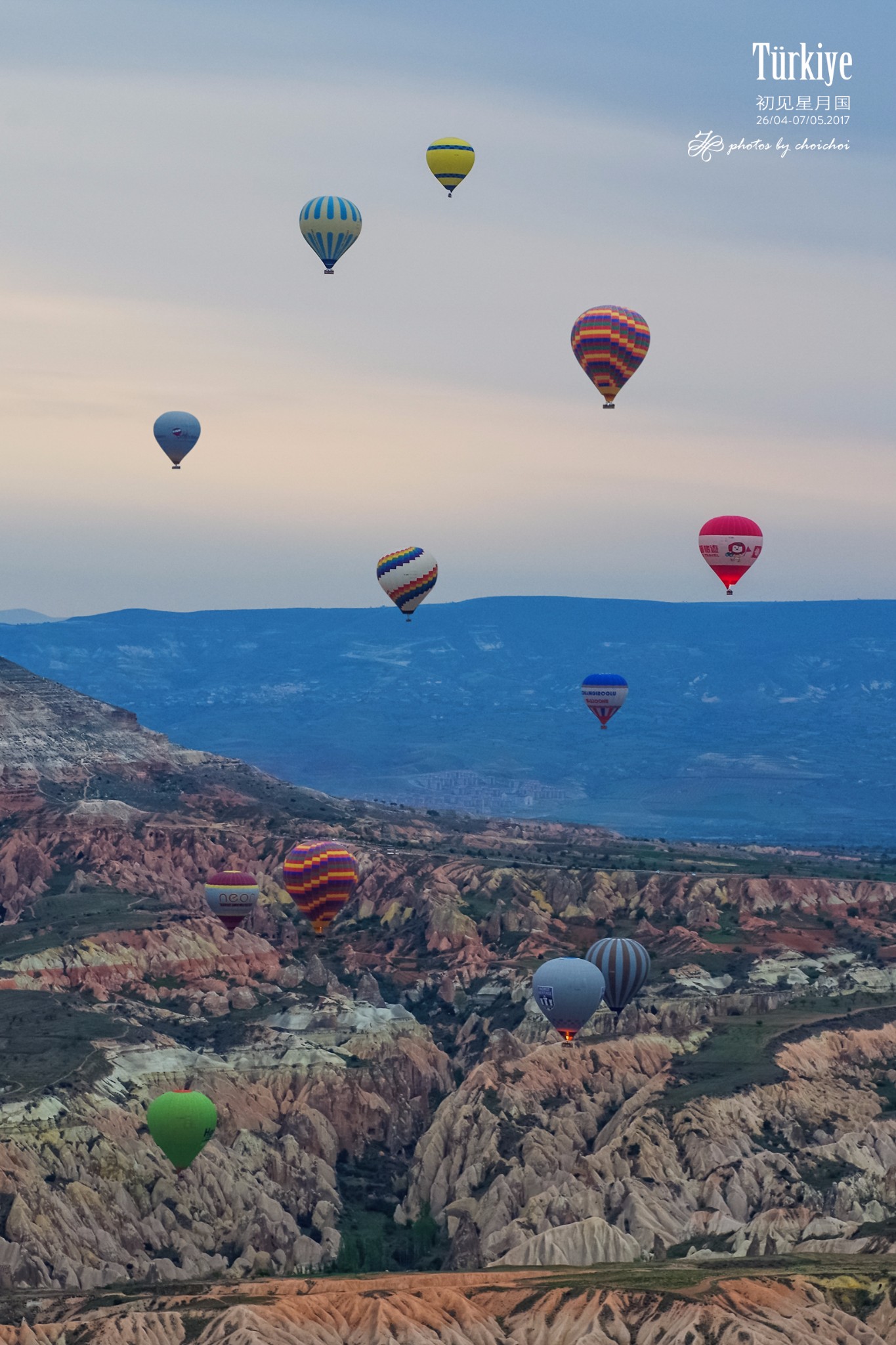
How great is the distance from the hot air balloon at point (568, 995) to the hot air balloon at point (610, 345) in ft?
105

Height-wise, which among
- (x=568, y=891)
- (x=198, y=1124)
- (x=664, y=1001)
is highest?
(x=568, y=891)

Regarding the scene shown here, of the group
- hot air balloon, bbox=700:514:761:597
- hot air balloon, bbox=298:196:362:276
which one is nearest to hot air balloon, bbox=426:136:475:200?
hot air balloon, bbox=298:196:362:276

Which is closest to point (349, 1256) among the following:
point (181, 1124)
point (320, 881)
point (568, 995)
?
point (181, 1124)

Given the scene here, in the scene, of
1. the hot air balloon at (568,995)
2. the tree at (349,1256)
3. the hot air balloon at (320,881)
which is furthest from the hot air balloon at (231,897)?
the tree at (349,1256)

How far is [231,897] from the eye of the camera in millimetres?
170250

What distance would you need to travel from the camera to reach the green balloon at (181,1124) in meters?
124

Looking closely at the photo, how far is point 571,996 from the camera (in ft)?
436

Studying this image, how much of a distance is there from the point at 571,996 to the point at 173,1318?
4437cm

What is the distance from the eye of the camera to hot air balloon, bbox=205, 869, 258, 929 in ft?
558

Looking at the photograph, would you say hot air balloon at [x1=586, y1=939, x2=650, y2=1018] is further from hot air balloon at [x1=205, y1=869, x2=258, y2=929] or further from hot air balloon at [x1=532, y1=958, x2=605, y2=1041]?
hot air balloon at [x1=205, y1=869, x2=258, y2=929]

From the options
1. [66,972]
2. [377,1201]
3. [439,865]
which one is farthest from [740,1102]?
[439,865]

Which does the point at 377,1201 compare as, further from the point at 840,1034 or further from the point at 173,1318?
the point at 173,1318

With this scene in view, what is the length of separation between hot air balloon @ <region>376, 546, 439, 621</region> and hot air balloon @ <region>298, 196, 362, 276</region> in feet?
78.5

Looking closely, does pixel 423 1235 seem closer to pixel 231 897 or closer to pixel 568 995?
pixel 568 995
